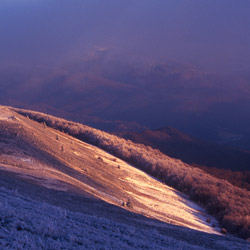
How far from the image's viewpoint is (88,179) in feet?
42.2

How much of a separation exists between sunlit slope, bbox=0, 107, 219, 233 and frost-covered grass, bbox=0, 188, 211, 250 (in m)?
3.55

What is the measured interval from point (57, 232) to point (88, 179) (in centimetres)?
804

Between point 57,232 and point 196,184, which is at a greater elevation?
point 196,184

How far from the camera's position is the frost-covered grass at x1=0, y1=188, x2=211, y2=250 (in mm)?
4238

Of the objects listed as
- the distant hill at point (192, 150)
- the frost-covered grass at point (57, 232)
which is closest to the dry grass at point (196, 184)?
the frost-covered grass at point (57, 232)

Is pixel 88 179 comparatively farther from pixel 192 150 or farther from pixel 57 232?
pixel 192 150

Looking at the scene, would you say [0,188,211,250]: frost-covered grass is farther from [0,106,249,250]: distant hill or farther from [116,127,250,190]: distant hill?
[116,127,250,190]: distant hill

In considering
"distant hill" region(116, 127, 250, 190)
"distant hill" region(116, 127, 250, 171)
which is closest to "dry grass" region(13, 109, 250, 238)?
"distant hill" region(116, 127, 250, 190)

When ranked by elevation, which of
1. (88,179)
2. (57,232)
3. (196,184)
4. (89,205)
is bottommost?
(89,205)

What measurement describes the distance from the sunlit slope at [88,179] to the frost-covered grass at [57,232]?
3550 mm

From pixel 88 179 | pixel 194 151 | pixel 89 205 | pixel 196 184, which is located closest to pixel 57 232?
pixel 89 205

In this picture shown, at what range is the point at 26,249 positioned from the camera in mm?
3855

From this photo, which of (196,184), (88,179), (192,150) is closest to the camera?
(88,179)

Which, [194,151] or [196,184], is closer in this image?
[196,184]
